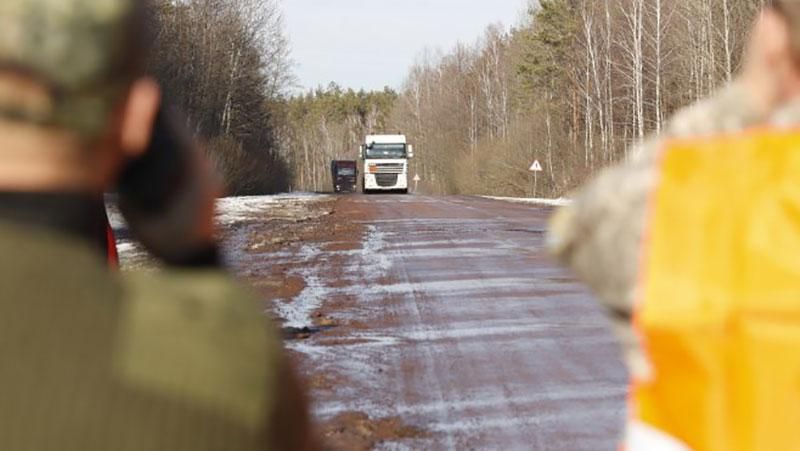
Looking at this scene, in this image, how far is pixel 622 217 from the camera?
206cm

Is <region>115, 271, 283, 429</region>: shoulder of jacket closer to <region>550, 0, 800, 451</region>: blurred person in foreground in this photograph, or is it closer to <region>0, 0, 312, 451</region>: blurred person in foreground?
<region>0, 0, 312, 451</region>: blurred person in foreground

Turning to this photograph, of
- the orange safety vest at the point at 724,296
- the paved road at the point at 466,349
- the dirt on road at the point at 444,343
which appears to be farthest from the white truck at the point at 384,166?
the orange safety vest at the point at 724,296

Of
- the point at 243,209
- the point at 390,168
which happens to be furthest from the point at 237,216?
the point at 390,168

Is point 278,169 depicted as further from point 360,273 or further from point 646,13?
point 360,273

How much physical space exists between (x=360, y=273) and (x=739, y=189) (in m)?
13.8

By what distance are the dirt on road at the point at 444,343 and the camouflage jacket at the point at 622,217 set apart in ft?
1.68

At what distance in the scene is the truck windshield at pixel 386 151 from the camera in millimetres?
60312

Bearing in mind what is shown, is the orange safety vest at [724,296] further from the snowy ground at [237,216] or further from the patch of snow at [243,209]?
the patch of snow at [243,209]

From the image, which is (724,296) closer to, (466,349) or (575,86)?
(466,349)

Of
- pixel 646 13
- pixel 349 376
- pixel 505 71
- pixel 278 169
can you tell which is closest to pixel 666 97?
pixel 646 13

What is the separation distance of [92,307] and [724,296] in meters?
0.95

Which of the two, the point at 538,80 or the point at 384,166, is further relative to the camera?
the point at 538,80

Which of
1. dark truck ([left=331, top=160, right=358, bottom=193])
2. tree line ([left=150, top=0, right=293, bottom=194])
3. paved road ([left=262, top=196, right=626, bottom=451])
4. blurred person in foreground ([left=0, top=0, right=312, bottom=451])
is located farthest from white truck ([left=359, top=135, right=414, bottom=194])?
blurred person in foreground ([left=0, top=0, right=312, bottom=451])

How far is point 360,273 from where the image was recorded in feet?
51.4
